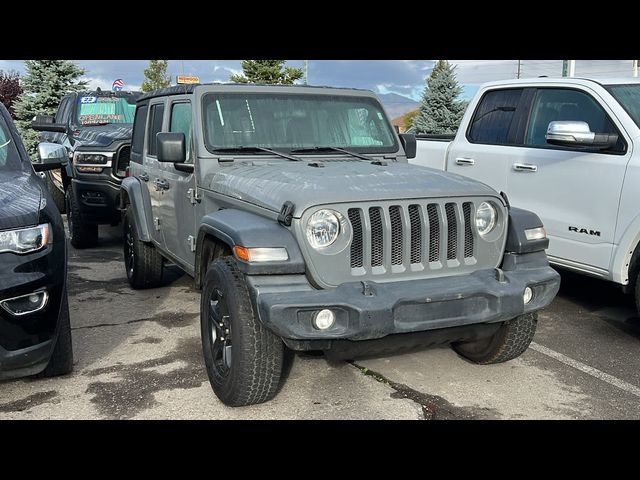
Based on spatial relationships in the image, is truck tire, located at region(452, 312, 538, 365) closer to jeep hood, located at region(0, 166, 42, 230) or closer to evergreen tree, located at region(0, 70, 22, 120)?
jeep hood, located at region(0, 166, 42, 230)

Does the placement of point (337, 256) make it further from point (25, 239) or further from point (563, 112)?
point (563, 112)

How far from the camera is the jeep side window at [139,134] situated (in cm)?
616

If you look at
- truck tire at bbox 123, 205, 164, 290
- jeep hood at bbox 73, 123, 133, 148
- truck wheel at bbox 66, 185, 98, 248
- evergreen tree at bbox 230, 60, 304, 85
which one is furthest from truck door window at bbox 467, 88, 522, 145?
evergreen tree at bbox 230, 60, 304, 85

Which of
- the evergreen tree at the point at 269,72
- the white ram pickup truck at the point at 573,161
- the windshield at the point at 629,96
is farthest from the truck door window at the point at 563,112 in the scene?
the evergreen tree at the point at 269,72

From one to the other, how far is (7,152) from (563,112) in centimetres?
438

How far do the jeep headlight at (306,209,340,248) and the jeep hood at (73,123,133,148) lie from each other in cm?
558

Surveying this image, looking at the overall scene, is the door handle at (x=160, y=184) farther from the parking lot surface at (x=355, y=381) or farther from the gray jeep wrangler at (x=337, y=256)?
the parking lot surface at (x=355, y=381)

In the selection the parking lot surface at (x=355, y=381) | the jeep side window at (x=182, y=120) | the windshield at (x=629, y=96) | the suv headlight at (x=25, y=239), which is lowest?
the parking lot surface at (x=355, y=381)

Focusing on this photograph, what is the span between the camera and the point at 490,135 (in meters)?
6.16

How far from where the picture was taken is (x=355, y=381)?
4098 millimetres

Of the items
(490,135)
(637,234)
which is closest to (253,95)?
(490,135)

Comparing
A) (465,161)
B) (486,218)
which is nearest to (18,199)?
(486,218)

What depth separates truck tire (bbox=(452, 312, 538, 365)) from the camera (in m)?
4.02

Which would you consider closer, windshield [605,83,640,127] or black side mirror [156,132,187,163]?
black side mirror [156,132,187,163]
